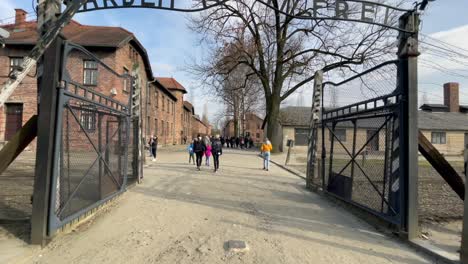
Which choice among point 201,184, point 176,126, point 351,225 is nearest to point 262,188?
point 201,184

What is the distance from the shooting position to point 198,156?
1611 centimetres

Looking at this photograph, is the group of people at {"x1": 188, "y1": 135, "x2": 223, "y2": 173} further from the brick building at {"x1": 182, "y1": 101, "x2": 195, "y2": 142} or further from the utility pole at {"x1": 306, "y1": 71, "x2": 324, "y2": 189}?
the brick building at {"x1": 182, "y1": 101, "x2": 195, "y2": 142}

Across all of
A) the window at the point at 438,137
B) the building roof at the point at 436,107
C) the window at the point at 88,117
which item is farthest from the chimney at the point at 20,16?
the building roof at the point at 436,107

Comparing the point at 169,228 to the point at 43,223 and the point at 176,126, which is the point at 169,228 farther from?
the point at 176,126

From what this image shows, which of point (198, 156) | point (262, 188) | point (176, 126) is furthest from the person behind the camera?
point (176, 126)

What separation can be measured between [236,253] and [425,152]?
399cm

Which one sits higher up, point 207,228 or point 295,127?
point 295,127

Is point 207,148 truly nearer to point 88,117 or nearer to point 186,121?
point 88,117

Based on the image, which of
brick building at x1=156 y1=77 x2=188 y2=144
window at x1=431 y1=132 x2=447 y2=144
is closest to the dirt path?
window at x1=431 y1=132 x2=447 y2=144

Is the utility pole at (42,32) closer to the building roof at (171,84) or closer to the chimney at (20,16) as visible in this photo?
the chimney at (20,16)

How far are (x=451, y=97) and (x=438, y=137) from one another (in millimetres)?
14088

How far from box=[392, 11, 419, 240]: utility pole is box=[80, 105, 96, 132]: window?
5.78 meters

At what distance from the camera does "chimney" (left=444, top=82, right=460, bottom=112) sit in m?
50.2

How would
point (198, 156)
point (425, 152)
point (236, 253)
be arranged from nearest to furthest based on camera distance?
point (236, 253) < point (425, 152) < point (198, 156)
